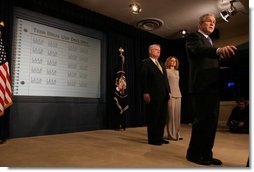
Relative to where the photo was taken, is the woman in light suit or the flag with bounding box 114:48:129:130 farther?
the flag with bounding box 114:48:129:130

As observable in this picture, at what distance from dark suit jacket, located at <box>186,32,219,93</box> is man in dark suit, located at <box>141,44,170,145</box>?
907 millimetres

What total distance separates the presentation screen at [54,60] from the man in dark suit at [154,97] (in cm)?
174

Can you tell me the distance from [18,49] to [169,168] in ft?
9.25

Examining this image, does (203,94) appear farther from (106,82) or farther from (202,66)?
(106,82)

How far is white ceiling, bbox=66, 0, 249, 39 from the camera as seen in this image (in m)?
3.91

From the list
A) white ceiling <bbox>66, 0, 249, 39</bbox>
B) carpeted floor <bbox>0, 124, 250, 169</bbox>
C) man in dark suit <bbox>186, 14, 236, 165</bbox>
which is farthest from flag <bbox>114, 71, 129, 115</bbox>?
man in dark suit <bbox>186, 14, 236, 165</bbox>

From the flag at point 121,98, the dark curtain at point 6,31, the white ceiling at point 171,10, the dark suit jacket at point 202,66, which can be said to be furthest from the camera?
the flag at point 121,98

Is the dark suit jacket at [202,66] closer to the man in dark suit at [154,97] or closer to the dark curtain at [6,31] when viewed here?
the man in dark suit at [154,97]

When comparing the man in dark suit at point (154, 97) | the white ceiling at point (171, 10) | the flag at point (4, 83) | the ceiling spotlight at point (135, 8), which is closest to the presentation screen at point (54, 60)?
the flag at point (4, 83)

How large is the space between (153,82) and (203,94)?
1.04 m

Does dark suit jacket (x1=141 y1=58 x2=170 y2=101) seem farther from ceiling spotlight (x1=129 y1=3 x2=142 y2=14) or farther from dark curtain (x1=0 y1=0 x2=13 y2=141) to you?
dark curtain (x1=0 y1=0 x2=13 y2=141)

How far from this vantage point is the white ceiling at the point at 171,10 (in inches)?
154

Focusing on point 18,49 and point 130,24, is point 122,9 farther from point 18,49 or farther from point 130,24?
point 18,49

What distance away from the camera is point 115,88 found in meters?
4.36
